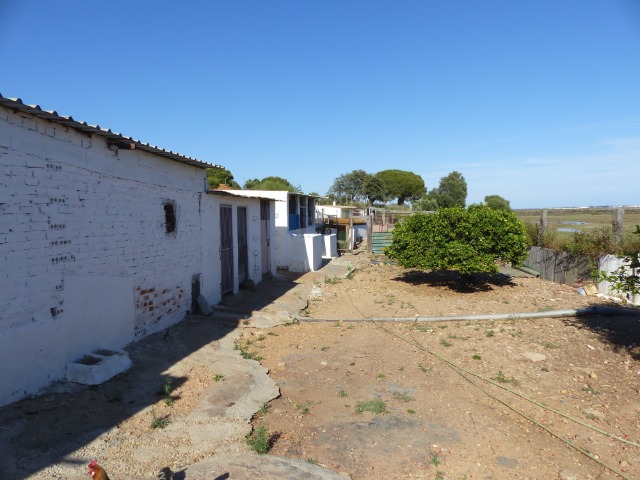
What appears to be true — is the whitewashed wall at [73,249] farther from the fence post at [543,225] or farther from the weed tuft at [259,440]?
the fence post at [543,225]

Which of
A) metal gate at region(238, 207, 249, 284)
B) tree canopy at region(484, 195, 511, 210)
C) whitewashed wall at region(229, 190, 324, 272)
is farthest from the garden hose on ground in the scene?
tree canopy at region(484, 195, 511, 210)

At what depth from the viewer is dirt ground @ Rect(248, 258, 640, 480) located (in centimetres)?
383

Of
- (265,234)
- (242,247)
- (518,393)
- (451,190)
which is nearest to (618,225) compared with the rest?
(518,393)

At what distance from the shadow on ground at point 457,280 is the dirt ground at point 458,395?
2.26 meters

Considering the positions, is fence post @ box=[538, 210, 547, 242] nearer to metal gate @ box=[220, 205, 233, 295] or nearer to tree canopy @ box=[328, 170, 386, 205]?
metal gate @ box=[220, 205, 233, 295]

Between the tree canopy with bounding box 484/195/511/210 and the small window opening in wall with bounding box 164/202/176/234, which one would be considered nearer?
the small window opening in wall with bounding box 164/202/176/234

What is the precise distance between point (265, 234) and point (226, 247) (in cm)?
315

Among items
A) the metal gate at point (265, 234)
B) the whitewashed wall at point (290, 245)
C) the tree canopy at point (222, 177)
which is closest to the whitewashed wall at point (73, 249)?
the metal gate at point (265, 234)

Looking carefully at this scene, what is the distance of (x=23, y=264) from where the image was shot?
449cm

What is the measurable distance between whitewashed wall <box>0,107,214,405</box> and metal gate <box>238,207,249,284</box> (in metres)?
3.46

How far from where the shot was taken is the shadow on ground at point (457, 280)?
11703mm

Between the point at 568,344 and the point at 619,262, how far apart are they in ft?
16.8

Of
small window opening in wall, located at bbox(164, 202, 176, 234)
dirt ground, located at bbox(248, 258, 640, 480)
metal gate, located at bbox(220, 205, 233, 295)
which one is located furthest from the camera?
metal gate, located at bbox(220, 205, 233, 295)

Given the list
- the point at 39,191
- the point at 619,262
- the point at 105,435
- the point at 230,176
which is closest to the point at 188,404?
the point at 105,435
